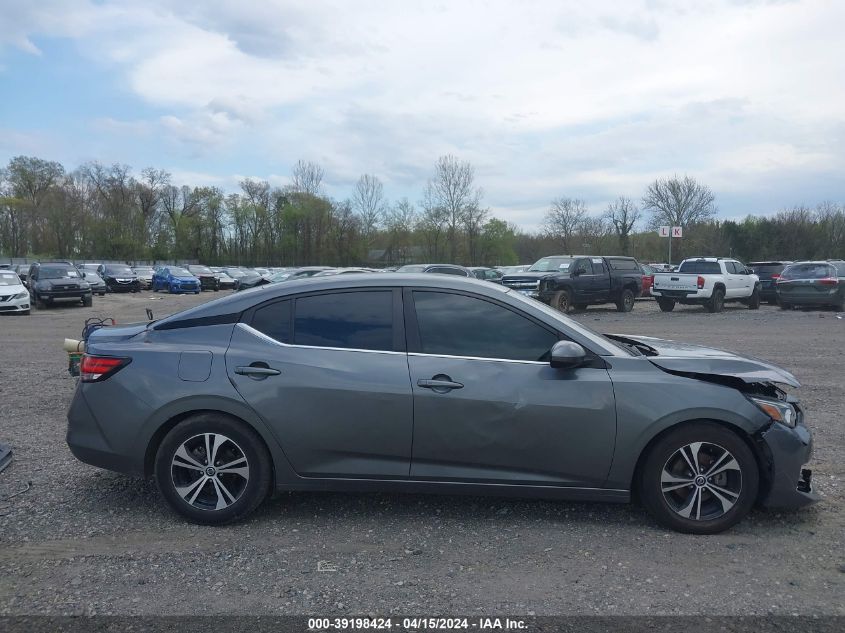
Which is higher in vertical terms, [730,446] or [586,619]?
[730,446]

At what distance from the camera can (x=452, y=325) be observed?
4.33m

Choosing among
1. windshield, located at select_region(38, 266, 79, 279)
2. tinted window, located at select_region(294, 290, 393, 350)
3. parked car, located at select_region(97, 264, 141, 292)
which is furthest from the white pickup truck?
parked car, located at select_region(97, 264, 141, 292)

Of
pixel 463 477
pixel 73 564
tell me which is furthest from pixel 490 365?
pixel 73 564

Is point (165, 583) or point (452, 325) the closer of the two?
point (165, 583)

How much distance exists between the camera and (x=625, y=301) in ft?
75.2

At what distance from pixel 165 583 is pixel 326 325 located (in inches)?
70.0

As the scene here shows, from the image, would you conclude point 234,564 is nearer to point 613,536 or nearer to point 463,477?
point 463,477

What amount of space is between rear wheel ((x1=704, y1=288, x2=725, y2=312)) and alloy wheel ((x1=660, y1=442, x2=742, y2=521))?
20126 millimetres

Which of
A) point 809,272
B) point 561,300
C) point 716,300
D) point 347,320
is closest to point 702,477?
point 347,320

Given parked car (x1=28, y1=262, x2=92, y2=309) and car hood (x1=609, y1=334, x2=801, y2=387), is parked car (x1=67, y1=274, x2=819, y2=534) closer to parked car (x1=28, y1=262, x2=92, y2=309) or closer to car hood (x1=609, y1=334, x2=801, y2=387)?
car hood (x1=609, y1=334, x2=801, y2=387)

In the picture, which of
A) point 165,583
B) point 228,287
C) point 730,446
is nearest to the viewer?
point 165,583

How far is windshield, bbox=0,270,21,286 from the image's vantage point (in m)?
23.3

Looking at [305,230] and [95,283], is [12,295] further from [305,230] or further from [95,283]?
[305,230]

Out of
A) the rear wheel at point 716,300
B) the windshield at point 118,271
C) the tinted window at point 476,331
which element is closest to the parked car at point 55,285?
the windshield at point 118,271
